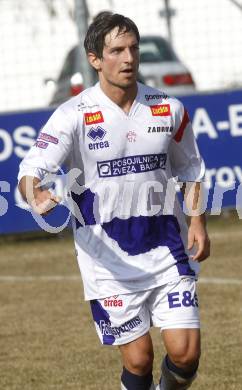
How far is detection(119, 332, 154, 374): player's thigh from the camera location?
6.36 meters

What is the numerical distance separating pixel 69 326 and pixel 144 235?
13.0 ft

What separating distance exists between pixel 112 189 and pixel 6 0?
21741 mm

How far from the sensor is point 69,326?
10297 mm

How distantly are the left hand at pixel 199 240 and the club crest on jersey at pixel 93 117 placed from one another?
2.25 ft

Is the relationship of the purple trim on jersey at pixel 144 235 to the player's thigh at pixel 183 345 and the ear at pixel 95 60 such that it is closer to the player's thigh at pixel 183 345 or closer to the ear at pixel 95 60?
the player's thigh at pixel 183 345

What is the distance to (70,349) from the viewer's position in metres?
9.30

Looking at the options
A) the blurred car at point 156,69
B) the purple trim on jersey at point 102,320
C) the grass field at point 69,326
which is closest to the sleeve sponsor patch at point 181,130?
the purple trim on jersey at point 102,320

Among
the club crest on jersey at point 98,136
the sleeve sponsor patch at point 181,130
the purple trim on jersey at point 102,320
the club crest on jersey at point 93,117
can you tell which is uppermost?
the club crest on jersey at point 93,117

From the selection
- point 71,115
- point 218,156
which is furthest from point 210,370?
point 218,156

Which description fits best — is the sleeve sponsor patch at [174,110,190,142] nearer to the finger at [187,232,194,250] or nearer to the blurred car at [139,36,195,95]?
the finger at [187,232,194,250]

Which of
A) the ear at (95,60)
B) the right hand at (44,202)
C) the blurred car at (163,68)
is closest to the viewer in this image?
the right hand at (44,202)

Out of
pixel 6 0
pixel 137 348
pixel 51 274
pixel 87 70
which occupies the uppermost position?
pixel 137 348

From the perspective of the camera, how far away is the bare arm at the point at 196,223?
6.39m

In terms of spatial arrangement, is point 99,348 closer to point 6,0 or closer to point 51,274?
point 51,274
